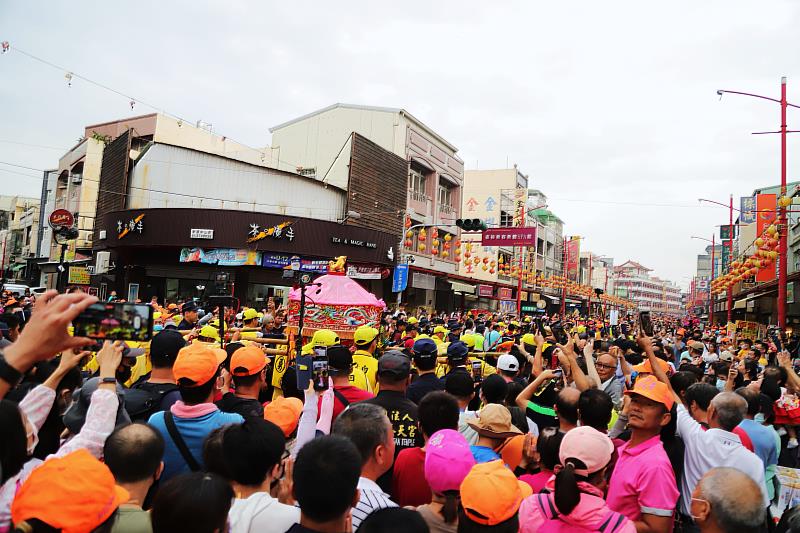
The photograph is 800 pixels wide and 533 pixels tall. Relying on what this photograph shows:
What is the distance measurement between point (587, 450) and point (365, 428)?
116 centimetres

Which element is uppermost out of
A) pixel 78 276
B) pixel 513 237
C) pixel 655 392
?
pixel 513 237

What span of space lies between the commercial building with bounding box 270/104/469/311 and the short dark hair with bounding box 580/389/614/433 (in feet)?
77.6

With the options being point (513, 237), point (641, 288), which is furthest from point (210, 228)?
point (641, 288)

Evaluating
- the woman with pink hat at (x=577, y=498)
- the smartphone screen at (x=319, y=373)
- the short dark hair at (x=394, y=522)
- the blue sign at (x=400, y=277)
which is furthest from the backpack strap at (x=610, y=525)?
the blue sign at (x=400, y=277)

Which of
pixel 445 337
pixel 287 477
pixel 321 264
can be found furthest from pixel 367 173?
pixel 287 477

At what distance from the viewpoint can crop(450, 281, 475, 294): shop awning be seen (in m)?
39.1

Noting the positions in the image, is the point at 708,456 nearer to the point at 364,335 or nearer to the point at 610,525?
the point at 610,525

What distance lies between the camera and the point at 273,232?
24.5m

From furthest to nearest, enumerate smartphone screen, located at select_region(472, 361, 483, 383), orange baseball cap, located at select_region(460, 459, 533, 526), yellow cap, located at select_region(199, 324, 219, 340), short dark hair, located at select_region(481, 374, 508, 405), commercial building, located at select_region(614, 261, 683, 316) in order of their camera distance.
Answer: commercial building, located at select_region(614, 261, 683, 316), smartphone screen, located at select_region(472, 361, 483, 383), yellow cap, located at select_region(199, 324, 219, 340), short dark hair, located at select_region(481, 374, 508, 405), orange baseball cap, located at select_region(460, 459, 533, 526)

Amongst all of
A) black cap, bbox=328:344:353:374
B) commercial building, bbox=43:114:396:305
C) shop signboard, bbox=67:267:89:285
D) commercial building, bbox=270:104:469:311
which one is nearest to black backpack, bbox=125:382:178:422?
black cap, bbox=328:344:353:374

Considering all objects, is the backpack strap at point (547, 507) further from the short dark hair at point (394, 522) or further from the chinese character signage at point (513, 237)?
the chinese character signage at point (513, 237)

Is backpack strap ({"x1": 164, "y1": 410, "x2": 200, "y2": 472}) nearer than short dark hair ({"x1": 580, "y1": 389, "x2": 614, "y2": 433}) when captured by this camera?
Yes

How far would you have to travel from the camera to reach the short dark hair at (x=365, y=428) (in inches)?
106

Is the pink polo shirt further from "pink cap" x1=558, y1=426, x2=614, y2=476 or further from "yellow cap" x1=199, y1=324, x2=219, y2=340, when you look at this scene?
"yellow cap" x1=199, y1=324, x2=219, y2=340
